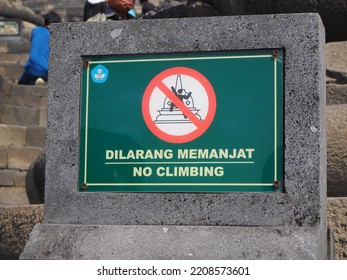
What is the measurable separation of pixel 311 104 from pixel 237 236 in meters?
0.64

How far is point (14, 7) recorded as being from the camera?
26.3 meters

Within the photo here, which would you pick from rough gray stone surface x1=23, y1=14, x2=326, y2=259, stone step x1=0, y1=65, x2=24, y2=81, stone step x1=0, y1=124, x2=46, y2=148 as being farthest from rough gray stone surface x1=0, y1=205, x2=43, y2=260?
stone step x1=0, y1=65, x2=24, y2=81

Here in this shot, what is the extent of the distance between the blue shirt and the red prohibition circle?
9400mm

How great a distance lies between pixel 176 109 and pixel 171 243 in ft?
1.91

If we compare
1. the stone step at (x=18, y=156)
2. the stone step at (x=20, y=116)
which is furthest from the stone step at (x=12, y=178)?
the stone step at (x=20, y=116)

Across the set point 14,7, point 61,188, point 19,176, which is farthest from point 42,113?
point 14,7

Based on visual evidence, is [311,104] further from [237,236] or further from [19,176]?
[19,176]

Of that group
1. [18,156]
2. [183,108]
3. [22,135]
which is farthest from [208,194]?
[22,135]

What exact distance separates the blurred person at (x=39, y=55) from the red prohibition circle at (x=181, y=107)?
919 cm

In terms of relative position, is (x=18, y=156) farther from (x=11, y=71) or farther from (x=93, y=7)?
(x=11, y=71)

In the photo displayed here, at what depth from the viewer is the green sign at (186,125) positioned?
16.5 feet

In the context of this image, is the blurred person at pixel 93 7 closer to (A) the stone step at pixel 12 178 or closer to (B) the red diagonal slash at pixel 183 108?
(A) the stone step at pixel 12 178

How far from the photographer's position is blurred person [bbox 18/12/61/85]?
14.5 metres

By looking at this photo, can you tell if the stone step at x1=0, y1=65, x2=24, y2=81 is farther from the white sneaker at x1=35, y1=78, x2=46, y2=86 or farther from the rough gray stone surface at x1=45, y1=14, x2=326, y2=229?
the rough gray stone surface at x1=45, y1=14, x2=326, y2=229
